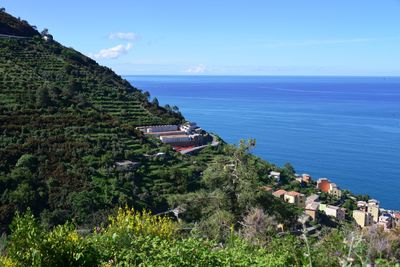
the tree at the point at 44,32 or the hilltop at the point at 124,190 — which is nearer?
the hilltop at the point at 124,190

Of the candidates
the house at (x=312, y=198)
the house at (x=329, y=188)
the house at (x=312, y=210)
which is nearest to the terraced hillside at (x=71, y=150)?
the house at (x=312, y=210)

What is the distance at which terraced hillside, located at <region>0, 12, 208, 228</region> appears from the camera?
1981cm

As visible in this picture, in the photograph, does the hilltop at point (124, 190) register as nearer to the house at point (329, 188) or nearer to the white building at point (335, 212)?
the house at point (329, 188)

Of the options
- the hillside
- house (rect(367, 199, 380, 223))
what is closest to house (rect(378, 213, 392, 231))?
house (rect(367, 199, 380, 223))

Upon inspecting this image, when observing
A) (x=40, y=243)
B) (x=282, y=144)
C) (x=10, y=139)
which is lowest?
(x=282, y=144)

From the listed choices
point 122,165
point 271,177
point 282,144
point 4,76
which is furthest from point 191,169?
point 282,144

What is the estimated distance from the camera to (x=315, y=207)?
82.6 ft

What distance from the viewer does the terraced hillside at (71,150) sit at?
65.0 feet

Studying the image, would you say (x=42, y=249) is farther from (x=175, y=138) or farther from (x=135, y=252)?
(x=175, y=138)

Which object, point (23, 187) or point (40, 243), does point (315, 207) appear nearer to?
point (23, 187)

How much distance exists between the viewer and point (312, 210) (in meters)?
23.7

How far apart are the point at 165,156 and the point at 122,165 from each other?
193 inches

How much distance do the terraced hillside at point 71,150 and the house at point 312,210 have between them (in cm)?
662

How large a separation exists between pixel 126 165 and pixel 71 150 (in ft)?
11.0
